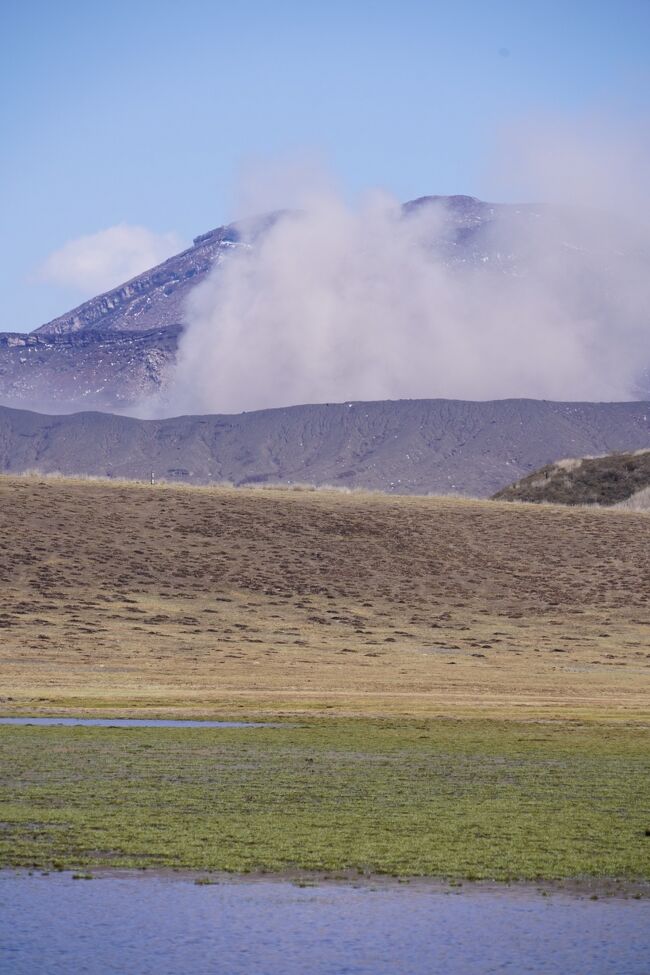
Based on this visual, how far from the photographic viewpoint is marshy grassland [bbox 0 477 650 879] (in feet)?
53.6

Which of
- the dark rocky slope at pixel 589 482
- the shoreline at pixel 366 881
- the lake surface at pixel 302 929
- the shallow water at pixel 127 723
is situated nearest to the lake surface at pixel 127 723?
the shallow water at pixel 127 723

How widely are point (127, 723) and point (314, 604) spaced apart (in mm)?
28270

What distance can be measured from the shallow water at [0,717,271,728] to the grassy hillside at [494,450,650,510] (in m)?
75.0

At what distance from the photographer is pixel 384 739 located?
2722cm

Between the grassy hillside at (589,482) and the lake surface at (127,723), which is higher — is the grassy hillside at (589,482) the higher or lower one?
the higher one

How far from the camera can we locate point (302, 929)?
1238cm

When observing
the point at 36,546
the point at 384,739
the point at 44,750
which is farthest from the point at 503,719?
the point at 36,546

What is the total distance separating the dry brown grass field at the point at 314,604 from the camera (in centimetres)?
3862

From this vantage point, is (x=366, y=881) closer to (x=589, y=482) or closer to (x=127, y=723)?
(x=127, y=723)

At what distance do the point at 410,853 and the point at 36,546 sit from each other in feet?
157

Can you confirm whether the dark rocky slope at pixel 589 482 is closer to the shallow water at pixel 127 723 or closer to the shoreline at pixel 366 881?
the shallow water at pixel 127 723

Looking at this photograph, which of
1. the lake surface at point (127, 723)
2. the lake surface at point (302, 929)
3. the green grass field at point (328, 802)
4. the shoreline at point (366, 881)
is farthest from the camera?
the lake surface at point (127, 723)

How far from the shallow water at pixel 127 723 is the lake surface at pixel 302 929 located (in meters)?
15.3

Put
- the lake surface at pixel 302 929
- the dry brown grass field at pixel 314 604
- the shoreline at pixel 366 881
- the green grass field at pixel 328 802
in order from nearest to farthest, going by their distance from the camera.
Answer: the lake surface at pixel 302 929 → the shoreline at pixel 366 881 → the green grass field at pixel 328 802 → the dry brown grass field at pixel 314 604
